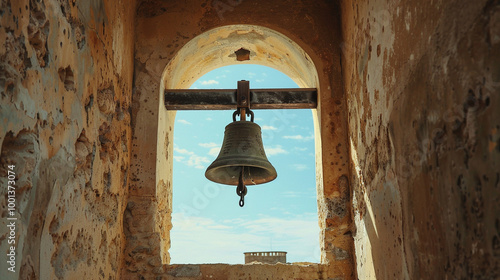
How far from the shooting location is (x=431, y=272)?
1.64 meters

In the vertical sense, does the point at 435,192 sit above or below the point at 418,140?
below

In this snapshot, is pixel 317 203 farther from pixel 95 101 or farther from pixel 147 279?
pixel 95 101

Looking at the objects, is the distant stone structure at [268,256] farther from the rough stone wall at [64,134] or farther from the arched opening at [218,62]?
the rough stone wall at [64,134]

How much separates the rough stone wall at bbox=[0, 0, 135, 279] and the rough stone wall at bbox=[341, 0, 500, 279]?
1.45m

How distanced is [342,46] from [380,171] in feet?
4.94

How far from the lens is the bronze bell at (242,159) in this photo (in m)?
3.21

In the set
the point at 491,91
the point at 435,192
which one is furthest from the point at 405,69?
the point at 491,91

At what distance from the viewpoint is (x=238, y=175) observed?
3.47 meters

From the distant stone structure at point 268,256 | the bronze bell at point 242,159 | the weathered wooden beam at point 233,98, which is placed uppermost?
the weathered wooden beam at point 233,98

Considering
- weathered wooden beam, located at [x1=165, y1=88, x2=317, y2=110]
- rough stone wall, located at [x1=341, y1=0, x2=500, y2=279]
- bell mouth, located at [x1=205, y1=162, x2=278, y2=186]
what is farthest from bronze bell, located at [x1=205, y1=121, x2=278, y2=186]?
rough stone wall, located at [x1=341, y1=0, x2=500, y2=279]

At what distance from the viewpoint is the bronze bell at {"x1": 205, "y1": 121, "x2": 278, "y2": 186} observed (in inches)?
126

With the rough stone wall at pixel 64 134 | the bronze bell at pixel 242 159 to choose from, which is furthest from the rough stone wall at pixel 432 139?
the rough stone wall at pixel 64 134

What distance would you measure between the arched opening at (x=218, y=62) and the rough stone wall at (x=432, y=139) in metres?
1.10

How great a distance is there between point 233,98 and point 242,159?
0.67 metres
